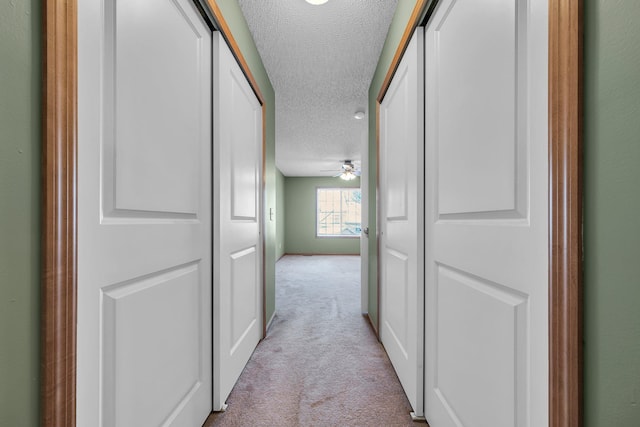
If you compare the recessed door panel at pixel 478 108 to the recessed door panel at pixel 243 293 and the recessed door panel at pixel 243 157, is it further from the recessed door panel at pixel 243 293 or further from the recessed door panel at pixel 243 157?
the recessed door panel at pixel 243 293

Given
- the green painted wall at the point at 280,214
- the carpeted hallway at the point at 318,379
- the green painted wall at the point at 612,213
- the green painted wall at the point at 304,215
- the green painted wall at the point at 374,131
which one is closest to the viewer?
the green painted wall at the point at 612,213

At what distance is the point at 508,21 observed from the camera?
0.80m

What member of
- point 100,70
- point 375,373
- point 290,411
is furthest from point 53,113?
point 375,373

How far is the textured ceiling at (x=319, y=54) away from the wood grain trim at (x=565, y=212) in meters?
1.54

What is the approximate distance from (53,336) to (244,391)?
131 cm

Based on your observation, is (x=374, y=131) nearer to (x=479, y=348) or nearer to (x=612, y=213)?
(x=479, y=348)

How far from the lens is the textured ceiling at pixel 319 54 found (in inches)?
73.6

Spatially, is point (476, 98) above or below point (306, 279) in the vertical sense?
above

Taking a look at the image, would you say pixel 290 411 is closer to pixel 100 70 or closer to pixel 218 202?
pixel 218 202

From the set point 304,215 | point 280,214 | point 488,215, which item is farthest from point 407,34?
point 304,215

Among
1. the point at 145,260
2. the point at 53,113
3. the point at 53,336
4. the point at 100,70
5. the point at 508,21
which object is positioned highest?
the point at 508,21

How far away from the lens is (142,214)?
0.95 metres

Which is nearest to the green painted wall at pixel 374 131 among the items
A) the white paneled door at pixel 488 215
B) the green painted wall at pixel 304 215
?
the white paneled door at pixel 488 215

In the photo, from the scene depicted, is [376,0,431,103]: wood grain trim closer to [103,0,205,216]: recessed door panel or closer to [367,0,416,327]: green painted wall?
[367,0,416,327]: green painted wall
